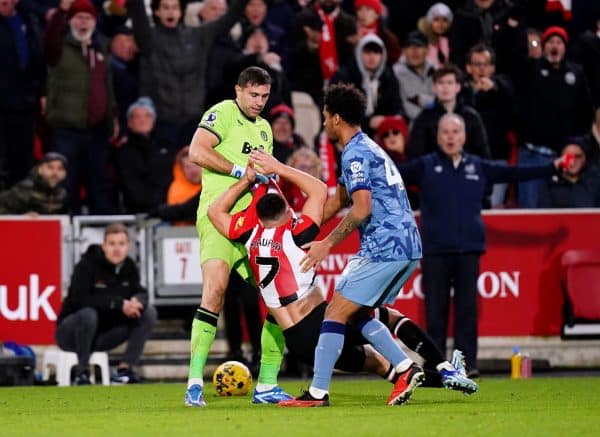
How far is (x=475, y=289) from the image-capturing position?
15594mm

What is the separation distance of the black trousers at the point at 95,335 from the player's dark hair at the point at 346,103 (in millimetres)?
5351

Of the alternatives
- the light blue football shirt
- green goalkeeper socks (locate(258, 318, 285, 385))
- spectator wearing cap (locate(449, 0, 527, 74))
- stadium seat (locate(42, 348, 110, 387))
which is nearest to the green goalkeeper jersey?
green goalkeeper socks (locate(258, 318, 285, 385))

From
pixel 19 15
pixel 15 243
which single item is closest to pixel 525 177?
pixel 15 243

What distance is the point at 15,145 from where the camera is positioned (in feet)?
58.4

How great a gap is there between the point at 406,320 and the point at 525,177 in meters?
3.57

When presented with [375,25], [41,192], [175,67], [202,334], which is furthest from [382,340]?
[375,25]

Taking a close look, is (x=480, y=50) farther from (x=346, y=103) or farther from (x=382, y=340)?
(x=382, y=340)

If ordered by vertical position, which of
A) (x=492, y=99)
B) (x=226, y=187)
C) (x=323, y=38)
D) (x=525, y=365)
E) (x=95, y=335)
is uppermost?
(x=323, y=38)

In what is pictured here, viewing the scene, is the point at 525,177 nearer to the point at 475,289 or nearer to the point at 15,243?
the point at 475,289

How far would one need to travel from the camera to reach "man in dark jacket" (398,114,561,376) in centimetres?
1554

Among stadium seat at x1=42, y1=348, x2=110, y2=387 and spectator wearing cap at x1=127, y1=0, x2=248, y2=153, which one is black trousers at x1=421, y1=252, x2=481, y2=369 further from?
spectator wearing cap at x1=127, y1=0, x2=248, y2=153

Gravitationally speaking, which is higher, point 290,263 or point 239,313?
point 290,263

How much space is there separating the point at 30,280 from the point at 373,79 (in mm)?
4957

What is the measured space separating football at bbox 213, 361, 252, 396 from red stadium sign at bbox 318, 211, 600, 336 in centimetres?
405
